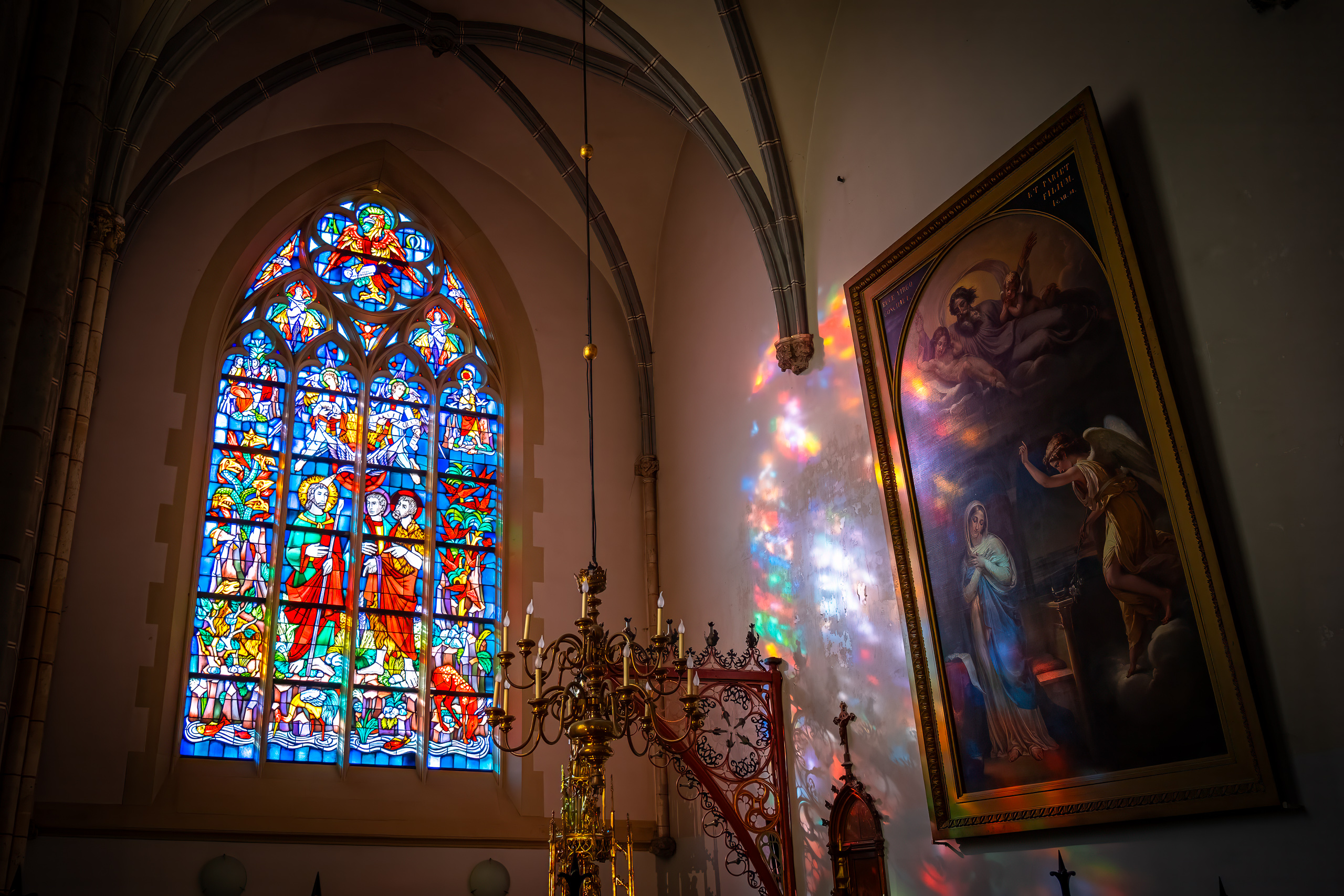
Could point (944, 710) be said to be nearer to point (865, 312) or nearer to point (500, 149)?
point (865, 312)

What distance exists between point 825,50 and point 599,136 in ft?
9.46

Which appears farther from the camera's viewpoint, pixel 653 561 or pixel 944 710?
pixel 653 561

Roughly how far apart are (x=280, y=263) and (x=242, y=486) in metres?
2.37

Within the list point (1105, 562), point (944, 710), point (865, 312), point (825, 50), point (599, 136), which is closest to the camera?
point (1105, 562)

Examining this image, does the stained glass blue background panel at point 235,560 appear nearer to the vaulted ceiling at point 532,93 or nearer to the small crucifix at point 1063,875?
the vaulted ceiling at point 532,93

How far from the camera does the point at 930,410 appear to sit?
7.21 metres

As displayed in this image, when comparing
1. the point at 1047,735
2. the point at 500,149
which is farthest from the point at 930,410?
the point at 500,149

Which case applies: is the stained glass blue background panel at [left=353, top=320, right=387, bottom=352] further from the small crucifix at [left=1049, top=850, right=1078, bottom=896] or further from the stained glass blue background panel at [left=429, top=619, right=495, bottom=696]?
the small crucifix at [left=1049, top=850, right=1078, bottom=896]

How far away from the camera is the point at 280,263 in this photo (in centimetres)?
1067

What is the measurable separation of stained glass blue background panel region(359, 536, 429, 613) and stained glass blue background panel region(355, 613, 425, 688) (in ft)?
0.39

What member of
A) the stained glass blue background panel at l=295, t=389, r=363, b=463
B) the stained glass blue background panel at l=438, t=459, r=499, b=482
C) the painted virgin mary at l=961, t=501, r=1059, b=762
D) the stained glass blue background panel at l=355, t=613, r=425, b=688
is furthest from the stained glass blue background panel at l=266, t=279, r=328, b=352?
the painted virgin mary at l=961, t=501, r=1059, b=762

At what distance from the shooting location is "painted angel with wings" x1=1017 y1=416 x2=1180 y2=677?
549 cm

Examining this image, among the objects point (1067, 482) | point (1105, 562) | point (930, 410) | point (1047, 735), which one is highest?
point (930, 410)

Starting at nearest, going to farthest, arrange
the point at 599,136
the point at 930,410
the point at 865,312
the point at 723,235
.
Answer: the point at 930,410 < the point at 865,312 < the point at 723,235 < the point at 599,136
